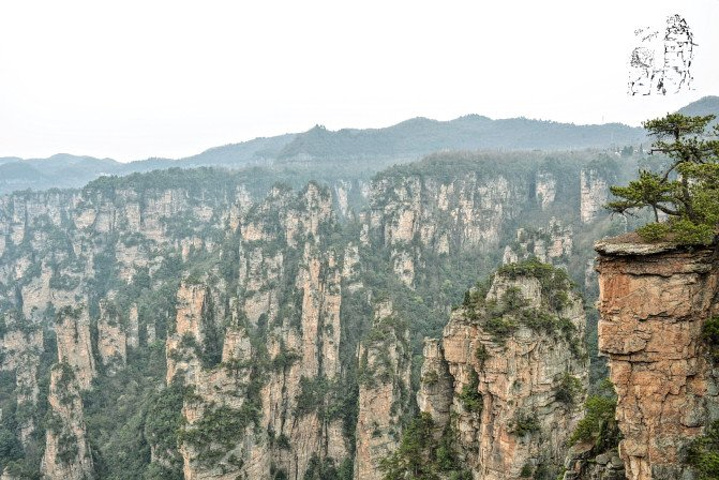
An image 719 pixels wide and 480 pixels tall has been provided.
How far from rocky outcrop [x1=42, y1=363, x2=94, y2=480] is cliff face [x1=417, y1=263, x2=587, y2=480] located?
3285 cm

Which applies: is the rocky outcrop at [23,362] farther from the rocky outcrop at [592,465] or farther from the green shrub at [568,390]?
the rocky outcrop at [592,465]

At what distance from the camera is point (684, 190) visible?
13.2 metres

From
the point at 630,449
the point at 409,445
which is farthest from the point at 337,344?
the point at 630,449

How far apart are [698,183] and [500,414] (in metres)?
11.6

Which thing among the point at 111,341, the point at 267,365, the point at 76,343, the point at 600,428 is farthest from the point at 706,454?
the point at 111,341

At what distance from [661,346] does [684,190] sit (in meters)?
3.92

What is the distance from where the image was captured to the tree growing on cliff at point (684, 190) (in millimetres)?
12016

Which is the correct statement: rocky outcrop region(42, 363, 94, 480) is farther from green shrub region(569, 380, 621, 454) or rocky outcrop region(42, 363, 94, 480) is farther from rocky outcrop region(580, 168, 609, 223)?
rocky outcrop region(580, 168, 609, 223)

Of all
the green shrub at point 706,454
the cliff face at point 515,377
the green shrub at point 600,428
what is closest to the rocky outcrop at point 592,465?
the green shrub at point 600,428

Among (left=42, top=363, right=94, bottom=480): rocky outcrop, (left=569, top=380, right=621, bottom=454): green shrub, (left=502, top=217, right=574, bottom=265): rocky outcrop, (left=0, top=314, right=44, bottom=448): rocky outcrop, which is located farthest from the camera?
(left=502, top=217, right=574, bottom=265): rocky outcrop

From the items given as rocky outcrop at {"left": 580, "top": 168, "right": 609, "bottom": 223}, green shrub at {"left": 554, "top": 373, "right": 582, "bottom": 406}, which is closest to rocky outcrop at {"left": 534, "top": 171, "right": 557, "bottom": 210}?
rocky outcrop at {"left": 580, "top": 168, "right": 609, "bottom": 223}

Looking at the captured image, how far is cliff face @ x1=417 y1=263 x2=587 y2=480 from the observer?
21.0 m

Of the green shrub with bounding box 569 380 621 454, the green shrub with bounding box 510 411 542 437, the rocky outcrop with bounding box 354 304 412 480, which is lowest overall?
the rocky outcrop with bounding box 354 304 412 480

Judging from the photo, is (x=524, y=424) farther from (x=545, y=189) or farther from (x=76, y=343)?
(x=545, y=189)
